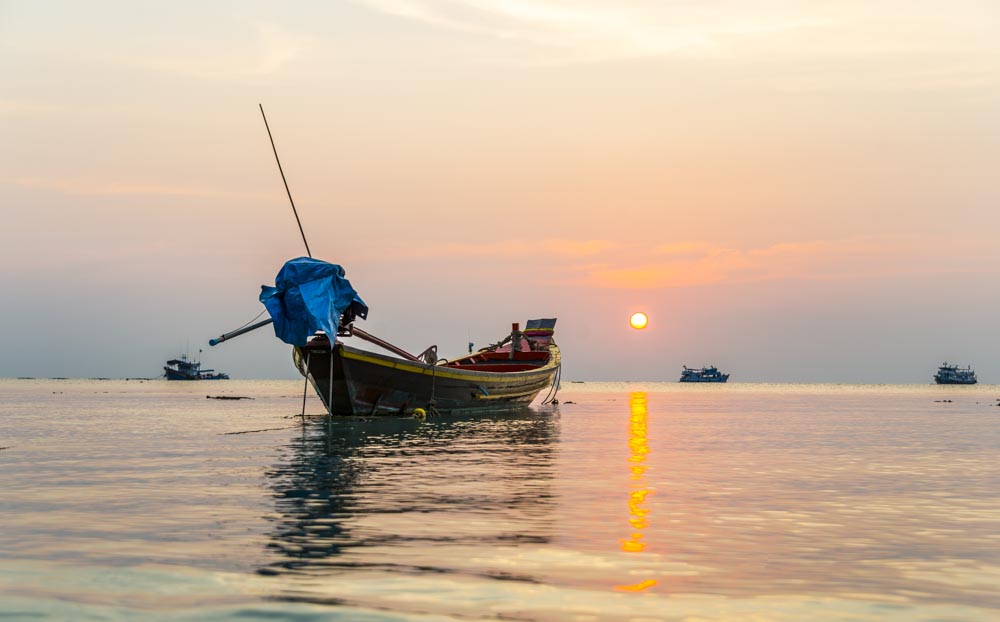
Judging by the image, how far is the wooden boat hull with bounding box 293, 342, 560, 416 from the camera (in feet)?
139

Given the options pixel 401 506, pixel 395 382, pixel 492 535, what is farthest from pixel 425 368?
pixel 492 535

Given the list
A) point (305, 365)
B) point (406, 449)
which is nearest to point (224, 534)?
point (406, 449)

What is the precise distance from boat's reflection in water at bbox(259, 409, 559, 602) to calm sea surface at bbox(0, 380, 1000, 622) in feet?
0.20

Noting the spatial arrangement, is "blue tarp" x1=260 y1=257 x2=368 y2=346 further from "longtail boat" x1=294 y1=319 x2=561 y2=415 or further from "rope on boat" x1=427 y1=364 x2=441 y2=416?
"rope on boat" x1=427 y1=364 x2=441 y2=416

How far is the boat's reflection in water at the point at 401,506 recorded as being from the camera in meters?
11.5

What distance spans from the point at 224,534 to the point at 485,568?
4.44 metres

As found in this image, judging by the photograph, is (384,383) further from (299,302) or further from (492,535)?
(492,535)

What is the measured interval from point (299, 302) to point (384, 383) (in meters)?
7.55

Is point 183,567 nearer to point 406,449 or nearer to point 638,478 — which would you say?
point 638,478

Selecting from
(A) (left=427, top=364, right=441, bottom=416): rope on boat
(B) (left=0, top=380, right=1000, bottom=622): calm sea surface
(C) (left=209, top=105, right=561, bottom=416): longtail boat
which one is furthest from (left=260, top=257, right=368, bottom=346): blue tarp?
(B) (left=0, top=380, right=1000, bottom=622): calm sea surface

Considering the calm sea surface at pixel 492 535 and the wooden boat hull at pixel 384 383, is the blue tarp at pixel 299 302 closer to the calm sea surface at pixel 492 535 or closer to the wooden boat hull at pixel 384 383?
the wooden boat hull at pixel 384 383

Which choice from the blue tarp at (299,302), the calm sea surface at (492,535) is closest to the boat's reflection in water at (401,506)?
the calm sea surface at (492,535)

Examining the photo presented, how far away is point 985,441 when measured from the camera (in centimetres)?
3794

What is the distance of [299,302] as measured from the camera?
3897cm
